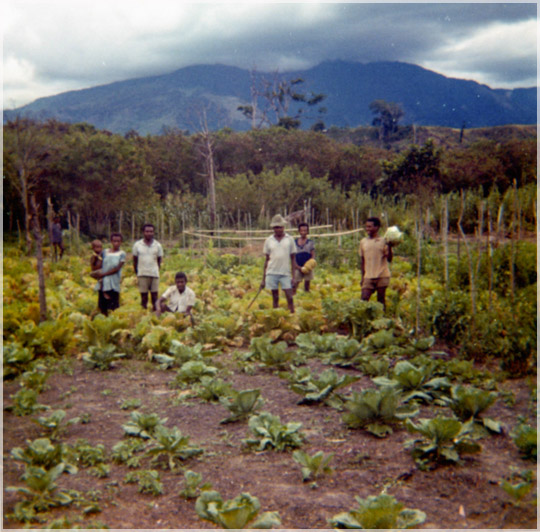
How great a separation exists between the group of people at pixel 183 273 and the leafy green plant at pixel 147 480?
4.11 m

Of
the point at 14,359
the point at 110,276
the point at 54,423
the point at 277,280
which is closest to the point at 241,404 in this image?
the point at 54,423

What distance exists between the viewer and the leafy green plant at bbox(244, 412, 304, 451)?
3.95 meters

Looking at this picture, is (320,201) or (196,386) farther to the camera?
(320,201)

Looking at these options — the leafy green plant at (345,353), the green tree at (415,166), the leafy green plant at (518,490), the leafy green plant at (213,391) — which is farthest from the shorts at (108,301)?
the green tree at (415,166)

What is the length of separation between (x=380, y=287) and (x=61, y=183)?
54.6 feet

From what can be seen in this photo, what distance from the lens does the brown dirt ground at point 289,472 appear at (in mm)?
3051

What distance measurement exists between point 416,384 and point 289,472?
1.65 meters

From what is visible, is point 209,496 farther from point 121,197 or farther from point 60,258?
point 121,197

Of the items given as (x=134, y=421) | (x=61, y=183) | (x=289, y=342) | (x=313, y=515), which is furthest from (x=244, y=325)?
(x=61, y=183)

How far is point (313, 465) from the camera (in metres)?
3.45

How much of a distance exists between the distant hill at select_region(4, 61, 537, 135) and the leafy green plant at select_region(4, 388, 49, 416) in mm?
106224

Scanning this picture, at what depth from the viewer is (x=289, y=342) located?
744cm

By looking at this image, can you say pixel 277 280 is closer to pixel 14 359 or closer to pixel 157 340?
pixel 157 340

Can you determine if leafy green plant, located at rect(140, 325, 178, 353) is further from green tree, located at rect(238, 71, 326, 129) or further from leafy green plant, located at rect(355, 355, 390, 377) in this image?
green tree, located at rect(238, 71, 326, 129)
